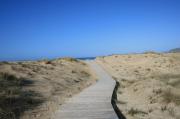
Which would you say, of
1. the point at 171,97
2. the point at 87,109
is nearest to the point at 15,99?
the point at 87,109

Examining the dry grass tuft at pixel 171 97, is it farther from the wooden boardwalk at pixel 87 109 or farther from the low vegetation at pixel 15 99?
the low vegetation at pixel 15 99

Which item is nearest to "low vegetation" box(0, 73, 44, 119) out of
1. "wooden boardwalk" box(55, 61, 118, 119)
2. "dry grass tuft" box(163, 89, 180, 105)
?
"wooden boardwalk" box(55, 61, 118, 119)

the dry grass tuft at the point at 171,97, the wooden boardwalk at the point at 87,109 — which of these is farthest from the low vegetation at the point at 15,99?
the dry grass tuft at the point at 171,97

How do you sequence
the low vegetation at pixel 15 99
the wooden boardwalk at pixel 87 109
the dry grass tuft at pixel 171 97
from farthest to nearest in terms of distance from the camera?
1. the dry grass tuft at pixel 171 97
2. the low vegetation at pixel 15 99
3. the wooden boardwalk at pixel 87 109

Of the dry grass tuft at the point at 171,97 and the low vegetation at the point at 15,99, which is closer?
the low vegetation at the point at 15,99

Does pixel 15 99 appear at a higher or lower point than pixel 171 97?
higher

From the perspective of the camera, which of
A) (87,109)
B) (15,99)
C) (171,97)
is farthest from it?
(171,97)

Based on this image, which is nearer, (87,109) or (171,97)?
(87,109)

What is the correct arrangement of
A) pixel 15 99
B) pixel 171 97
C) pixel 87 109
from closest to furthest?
1. pixel 87 109
2. pixel 15 99
3. pixel 171 97

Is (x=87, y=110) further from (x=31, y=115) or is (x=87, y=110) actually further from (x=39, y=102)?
(x=39, y=102)

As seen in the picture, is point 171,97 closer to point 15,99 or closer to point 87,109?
point 87,109

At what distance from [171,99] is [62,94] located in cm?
609

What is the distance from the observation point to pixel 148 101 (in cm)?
1422

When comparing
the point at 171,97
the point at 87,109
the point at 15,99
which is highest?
the point at 15,99
